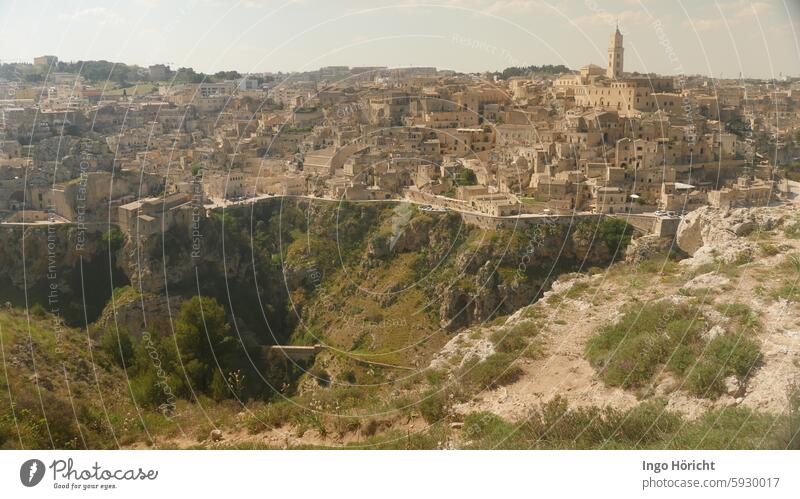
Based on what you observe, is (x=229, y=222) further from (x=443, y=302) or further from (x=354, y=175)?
(x=443, y=302)

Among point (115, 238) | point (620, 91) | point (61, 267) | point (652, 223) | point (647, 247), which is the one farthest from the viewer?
point (620, 91)

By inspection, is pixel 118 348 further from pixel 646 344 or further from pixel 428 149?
pixel 428 149

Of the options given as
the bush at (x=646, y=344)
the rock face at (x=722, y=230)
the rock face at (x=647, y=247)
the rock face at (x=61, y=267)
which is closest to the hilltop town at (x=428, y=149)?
the rock face at (x=61, y=267)

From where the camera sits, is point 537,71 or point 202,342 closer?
point 202,342

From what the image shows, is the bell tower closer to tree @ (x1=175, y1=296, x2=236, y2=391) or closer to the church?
the church

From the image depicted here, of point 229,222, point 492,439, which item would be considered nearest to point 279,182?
point 229,222

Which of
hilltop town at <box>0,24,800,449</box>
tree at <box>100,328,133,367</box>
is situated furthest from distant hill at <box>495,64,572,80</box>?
tree at <box>100,328,133,367</box>

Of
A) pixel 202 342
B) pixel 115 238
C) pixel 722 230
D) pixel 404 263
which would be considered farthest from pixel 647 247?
pixel 115 238

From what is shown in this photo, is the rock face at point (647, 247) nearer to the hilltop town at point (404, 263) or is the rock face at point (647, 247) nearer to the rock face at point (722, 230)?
the hilltop town at point (404, 263)
